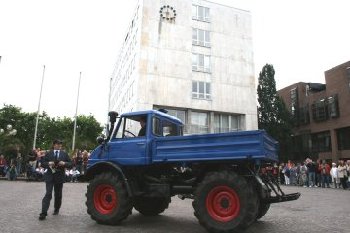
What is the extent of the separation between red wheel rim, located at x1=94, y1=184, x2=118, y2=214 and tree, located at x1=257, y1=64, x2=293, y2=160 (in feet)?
143

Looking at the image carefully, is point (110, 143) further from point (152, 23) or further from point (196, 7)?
point (196, 7)

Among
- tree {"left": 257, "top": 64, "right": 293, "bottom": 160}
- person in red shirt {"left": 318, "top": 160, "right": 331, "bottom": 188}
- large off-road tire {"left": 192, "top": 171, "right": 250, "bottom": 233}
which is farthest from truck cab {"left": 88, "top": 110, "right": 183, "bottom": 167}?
tree {"left": 257, "top": 64, "right": 293, "bottom": 160}

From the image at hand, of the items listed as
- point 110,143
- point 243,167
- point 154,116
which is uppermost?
point 154,116

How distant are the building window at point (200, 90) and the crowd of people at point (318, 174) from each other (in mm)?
13883

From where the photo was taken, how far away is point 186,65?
40438 mm

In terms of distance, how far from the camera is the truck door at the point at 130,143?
28.4 ft

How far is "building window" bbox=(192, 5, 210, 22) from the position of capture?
140 ft

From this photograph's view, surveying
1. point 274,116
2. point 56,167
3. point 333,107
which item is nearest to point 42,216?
point 56,167

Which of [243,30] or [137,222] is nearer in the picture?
[137,222]

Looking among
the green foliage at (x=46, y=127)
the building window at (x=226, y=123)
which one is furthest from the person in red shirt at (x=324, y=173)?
the green foliage at (x=46, y=127)

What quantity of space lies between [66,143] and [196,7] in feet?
85.5

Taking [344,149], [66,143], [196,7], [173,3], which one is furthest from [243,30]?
[66,143]

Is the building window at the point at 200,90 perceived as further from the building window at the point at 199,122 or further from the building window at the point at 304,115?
the building window at the point at 304,115

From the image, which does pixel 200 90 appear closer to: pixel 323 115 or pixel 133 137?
pixel 323 115
